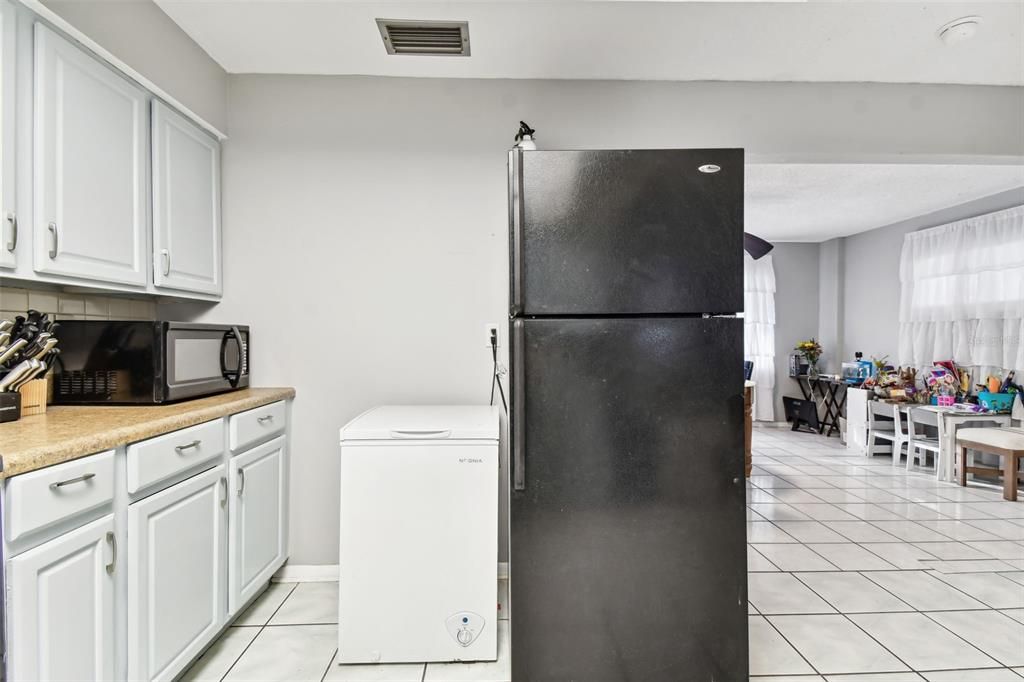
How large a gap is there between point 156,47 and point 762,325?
279 inches

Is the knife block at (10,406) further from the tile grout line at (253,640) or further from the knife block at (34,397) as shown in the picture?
the tile grout line at (253,640)

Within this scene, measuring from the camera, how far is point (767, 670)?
1.87 m

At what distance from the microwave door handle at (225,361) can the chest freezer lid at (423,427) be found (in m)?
0.67

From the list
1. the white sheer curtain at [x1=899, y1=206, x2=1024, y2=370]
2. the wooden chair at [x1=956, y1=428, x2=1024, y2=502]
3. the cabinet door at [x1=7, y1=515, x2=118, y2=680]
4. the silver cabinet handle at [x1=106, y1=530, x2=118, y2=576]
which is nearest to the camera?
the cabinet door at [x1=7, y1=515, x2=118, y2=680]

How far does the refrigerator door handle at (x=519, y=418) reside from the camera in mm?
1622

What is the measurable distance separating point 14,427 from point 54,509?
41 cm

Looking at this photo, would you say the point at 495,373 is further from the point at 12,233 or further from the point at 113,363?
the point at 12,233

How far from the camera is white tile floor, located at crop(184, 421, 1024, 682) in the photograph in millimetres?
1869

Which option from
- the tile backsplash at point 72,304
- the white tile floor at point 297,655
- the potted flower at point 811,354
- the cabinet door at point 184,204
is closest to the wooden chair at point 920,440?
the potted flower at point 811,354

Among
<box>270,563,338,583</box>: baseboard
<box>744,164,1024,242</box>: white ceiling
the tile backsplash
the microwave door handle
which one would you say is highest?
<box>744,164,1024,242</box>: white ceiling

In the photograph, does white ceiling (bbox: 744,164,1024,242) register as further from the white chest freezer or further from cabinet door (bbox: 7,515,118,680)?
cabinet door (bbox: 7,515,118,680)

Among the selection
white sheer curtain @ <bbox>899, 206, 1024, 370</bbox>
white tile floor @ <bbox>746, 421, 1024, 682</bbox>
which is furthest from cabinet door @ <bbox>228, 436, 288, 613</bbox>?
white sheer curtain @ <bbox>899, 206, 1024, 370</bbox>

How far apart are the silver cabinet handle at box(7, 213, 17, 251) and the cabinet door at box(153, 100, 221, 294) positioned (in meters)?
0.54

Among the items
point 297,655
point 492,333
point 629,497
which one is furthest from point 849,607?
point 297,655
